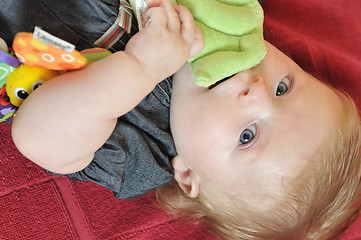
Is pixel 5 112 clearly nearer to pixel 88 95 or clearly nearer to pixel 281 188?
pixel 88 95

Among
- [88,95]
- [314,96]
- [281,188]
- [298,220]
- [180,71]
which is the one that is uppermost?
[88,95]

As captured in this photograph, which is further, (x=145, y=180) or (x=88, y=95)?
(x=145, y=180)

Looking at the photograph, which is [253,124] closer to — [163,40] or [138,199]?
[163,40]

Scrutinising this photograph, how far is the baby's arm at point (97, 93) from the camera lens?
69 centimetres

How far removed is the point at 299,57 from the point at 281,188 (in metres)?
0.48

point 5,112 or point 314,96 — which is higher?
point 5,112

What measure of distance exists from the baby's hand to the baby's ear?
0.29 m

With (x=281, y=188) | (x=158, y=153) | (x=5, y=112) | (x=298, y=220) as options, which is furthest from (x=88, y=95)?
(x=298, y=220)

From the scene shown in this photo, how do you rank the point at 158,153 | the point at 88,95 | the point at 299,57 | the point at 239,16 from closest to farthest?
the point at 88,95 → the point at 239,16 → the point at 158,153 → the point at 299,57

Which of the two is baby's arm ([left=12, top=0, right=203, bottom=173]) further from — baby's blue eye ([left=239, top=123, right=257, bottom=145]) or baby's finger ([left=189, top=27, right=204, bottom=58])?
baby's blue eye ([left=239, top=123, right=257, bottom=145])

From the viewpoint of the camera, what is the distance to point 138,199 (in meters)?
1.21

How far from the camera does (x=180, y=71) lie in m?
0.90

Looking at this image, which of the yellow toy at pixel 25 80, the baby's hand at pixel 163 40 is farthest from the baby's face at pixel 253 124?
the yellow toy at pixel 25 80

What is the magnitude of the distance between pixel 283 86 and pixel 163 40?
1.08ft
